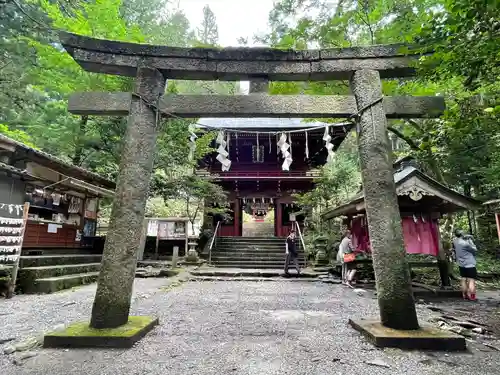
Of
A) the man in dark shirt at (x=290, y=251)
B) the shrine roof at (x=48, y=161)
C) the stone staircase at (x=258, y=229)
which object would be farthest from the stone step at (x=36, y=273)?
the stone staircase at (x=258, y=229)

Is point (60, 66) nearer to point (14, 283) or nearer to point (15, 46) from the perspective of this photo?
point (15, 46)

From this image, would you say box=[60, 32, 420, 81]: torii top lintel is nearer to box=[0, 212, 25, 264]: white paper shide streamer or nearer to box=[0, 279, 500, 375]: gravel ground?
box=[0, 279, 500, 375]: gravel ground

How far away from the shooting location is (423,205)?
7492 mm

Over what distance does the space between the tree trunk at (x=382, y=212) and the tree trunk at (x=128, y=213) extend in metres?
3.12

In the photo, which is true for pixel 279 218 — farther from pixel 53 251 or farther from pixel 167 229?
pixel 53 251

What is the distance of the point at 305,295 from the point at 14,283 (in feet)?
22.8

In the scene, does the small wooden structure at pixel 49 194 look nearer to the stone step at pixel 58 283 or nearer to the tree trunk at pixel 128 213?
the stone step at pixel 58 283

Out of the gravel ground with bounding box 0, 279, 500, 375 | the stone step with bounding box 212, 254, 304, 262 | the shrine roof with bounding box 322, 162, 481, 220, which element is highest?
the shrine roof with bounding box 322, 162, 481, 220

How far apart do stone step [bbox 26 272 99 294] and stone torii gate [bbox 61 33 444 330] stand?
488 cm

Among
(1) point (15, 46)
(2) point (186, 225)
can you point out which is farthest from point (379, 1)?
(1) point (15, 46)

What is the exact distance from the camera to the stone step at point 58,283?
23.1 feet

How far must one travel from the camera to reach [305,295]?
7.18 meters

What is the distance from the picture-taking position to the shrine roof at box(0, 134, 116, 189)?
289 inches

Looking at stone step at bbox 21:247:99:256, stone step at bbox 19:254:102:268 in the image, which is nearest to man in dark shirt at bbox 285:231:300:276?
stone step at bbox 19:254:102:268
